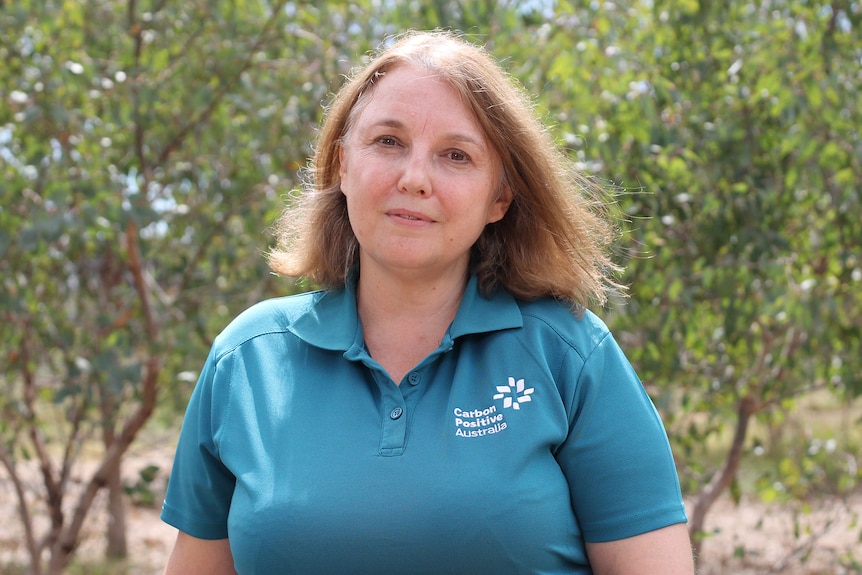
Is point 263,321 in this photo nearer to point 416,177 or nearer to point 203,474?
point 203,474

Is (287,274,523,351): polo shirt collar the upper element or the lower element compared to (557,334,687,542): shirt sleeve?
upper

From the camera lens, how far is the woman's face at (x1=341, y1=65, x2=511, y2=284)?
1703 millimetres

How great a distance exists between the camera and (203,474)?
1.76m

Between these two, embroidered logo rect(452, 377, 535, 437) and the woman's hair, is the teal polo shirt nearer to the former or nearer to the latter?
embroidered logo rect(452, 377, 535, 437)

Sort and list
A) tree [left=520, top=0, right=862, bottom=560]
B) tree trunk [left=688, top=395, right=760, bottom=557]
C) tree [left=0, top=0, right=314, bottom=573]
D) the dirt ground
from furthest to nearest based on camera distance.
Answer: the dirt ground → tree trunk [left=688, top=395, right=760, bottom=557] → tree [left=0, top=0, right=314, bottom=573] → tree [left=520, top=0, right=862, bottom=560]

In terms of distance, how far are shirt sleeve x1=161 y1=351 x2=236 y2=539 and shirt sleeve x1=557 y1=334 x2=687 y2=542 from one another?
22.7 inches

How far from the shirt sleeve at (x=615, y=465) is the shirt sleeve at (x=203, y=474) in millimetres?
577

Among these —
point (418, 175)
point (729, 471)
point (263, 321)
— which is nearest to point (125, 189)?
point (263, 321)

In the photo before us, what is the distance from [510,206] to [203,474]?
2.38 ft

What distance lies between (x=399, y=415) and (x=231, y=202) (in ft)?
9.46

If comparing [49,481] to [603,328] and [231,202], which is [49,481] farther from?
[603,328]

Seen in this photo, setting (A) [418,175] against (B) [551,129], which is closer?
(A) [418,175]

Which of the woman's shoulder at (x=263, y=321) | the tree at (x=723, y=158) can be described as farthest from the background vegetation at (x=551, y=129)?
the woman's shoulder at (x=263, y=321)

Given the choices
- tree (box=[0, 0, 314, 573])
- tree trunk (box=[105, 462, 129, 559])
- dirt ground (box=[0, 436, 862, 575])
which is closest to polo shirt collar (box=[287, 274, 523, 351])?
tree (box=[0, 0, 314, 573])
